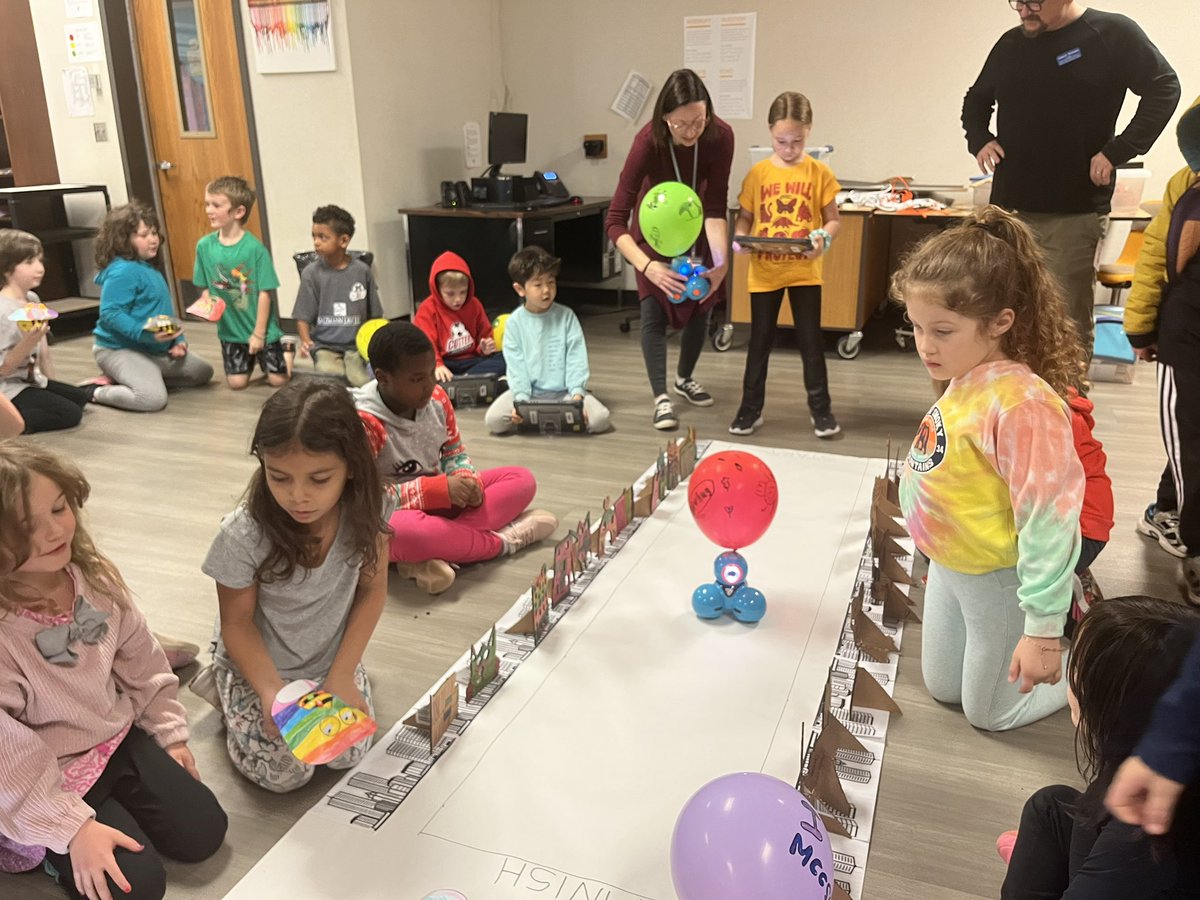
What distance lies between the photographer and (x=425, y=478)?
102 inches

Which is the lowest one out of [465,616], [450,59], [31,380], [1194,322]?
[465,616]

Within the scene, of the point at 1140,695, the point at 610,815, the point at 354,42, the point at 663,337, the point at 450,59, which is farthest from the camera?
the point at 450,59

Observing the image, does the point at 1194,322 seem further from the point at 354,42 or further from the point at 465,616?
the point at 354,42

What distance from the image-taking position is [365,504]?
1.80m

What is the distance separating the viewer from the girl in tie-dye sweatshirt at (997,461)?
5.40 ft

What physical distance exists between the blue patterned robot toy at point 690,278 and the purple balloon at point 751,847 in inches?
95.7

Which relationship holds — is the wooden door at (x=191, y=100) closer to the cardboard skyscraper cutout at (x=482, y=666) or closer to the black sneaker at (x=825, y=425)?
the black sneaker at (x=825, y=425)

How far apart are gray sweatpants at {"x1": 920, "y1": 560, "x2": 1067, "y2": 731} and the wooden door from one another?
16.3 ft

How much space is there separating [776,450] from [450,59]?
3.73 m

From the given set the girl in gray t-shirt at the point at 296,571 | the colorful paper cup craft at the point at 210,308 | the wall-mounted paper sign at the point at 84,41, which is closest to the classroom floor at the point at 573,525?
the girl in gray t-shirt at the point at 296,571

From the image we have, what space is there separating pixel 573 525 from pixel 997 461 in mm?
1468

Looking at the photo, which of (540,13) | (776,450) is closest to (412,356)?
(776,450)

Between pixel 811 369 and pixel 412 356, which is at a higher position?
pixel 412 356

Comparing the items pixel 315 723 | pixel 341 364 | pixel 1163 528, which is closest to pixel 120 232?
pixel 341 364
